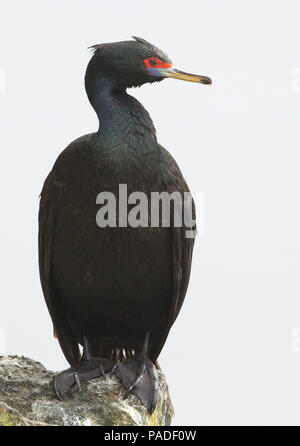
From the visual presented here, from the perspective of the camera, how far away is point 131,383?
16.4 feet

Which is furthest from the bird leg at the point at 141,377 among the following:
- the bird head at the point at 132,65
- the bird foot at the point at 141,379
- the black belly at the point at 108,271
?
the bird head at the point at 132,65

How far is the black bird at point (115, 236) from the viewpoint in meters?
4.82

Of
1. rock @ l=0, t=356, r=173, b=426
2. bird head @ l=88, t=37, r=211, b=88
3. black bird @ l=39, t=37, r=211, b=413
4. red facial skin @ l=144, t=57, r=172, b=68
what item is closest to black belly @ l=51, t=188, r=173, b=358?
black bird @ l=39, t=37, r=211, b=413

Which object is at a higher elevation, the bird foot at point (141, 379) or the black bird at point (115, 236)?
the black bird at point (115, 236)

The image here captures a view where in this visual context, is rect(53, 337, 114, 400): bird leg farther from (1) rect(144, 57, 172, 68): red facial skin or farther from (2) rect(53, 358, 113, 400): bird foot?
(1) rect(144, 57, 172, 68): red facial skin

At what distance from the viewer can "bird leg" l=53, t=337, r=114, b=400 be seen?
195 inches

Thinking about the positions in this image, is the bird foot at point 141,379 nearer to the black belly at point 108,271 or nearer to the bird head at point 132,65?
the black belly at point 108,271

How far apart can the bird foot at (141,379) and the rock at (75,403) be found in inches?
1.5

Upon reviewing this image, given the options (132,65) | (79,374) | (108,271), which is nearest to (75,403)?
(79,374)

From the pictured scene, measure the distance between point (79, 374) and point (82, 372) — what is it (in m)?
0.03
